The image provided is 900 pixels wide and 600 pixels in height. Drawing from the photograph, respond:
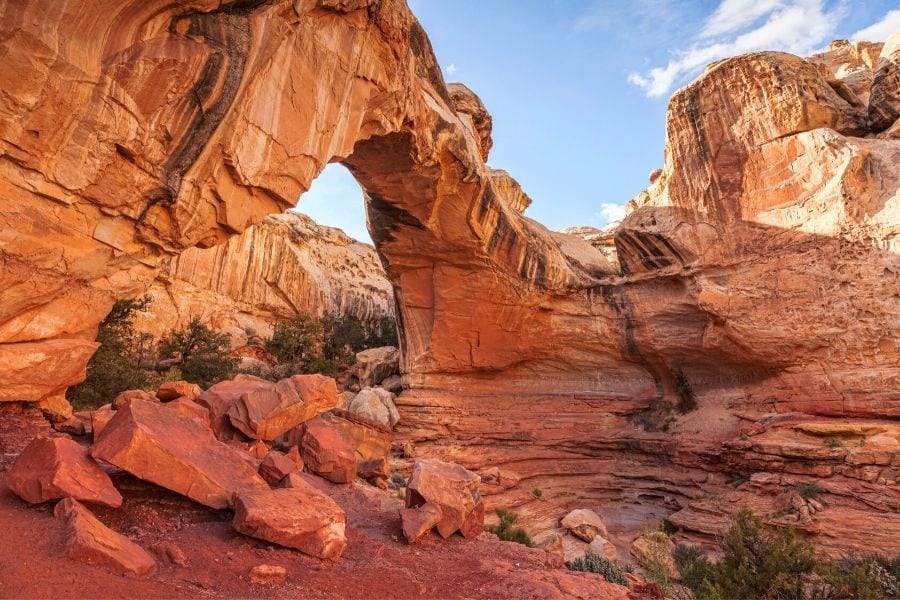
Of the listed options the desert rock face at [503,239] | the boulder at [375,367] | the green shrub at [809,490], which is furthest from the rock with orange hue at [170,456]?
the boulder at [375,367]

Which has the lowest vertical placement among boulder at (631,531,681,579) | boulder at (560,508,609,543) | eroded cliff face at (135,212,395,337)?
boulder at (560,508,609,543)

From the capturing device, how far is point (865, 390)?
41.4 ft

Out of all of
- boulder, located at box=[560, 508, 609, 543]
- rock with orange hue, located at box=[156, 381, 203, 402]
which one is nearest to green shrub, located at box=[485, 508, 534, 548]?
boulder, located at box=[560, 508, 609, 543]

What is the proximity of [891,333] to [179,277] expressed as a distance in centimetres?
2738

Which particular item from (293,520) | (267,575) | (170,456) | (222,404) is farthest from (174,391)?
(267,575)

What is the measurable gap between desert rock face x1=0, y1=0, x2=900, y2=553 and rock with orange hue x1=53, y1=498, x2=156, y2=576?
3497mm

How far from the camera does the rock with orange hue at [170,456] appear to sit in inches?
181

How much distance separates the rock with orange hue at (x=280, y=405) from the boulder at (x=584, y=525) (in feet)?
25.7

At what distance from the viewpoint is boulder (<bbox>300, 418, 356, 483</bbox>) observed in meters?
7.59

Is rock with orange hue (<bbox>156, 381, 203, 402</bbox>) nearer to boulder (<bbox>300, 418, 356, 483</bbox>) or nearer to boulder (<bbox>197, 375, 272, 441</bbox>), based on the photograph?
boulder (<bbox>197, 375, 272, 441</bbox>)

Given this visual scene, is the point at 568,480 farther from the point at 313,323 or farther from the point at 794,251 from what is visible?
the point at 313,323

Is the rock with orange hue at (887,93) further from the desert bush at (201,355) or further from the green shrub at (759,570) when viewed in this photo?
the desert bush at (201,355)

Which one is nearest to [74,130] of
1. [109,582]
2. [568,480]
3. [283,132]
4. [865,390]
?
[283,132]

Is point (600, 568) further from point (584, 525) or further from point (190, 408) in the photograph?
point (584, 525)
